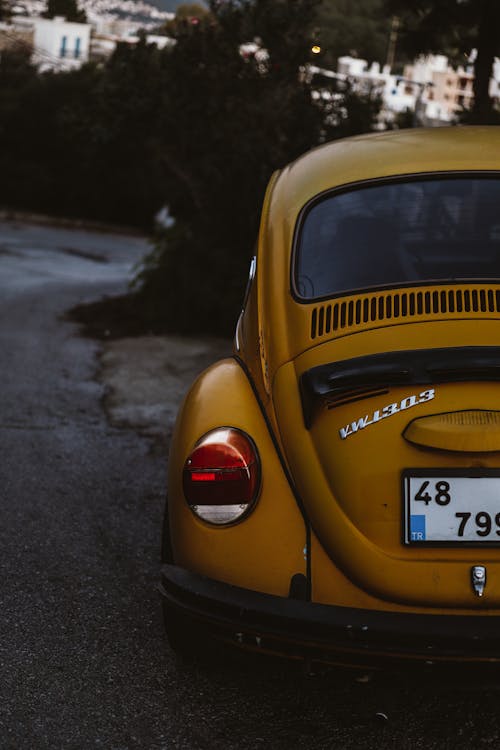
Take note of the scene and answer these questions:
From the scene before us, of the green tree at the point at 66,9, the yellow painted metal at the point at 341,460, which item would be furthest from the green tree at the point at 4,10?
the yellow painted metal at the point at 341,460

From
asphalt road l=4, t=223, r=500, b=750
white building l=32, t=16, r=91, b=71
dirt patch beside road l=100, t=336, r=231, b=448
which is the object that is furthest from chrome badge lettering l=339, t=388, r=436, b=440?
white building l=32, t=16, r=91, b=71

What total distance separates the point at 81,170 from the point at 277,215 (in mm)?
47687

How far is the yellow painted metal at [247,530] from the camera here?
3.33 m

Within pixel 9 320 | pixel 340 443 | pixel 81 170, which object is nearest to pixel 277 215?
pixel 340 443

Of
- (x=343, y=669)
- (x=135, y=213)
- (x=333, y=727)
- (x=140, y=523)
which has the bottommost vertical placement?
(x=135, y=213)

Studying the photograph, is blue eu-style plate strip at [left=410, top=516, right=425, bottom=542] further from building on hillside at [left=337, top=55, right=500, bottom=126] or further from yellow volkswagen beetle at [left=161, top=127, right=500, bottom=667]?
building on hillside at [left=337, top=55, right=500, bottom=126]

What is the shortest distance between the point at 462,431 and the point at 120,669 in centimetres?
150

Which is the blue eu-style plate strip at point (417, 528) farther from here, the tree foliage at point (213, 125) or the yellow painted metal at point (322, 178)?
the tree foliage at point (213, 125)

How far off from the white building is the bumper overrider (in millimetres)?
29980

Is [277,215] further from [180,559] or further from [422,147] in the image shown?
[180,559]

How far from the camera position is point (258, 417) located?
3.60 m

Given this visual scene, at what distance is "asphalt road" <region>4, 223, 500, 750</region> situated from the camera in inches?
133

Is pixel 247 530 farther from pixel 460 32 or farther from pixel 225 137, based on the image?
pixel 460 32

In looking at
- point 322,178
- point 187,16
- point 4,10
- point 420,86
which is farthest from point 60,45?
point 322,178
